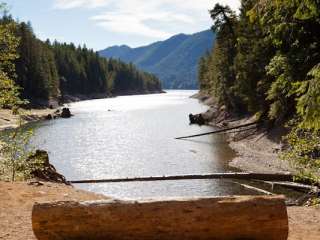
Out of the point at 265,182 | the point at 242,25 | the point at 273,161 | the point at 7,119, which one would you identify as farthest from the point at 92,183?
the point at 7,119

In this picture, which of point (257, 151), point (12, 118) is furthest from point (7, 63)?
point (12, 118)

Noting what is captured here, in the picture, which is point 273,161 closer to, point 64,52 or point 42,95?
point 42,95

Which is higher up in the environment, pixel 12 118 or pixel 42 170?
pixel 42 170

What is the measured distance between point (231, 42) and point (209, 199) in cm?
5241

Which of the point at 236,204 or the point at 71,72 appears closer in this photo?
the point at 236,204

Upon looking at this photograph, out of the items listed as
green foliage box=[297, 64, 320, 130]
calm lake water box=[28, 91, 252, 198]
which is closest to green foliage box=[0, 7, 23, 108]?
calm lake water box=[28, 91, 252, 198]

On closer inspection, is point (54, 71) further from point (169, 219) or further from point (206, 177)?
point (169, 219)

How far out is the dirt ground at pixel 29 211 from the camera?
1297cm

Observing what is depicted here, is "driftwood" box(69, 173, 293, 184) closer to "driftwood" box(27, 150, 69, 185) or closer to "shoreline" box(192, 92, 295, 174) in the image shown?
"shoreline" box(192, 92, 295, 174)

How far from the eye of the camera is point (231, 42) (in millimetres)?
60938

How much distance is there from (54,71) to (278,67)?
110 meters

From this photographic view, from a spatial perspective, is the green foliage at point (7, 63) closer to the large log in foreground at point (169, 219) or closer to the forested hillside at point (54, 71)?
the large log in foreground at point (169, 219)

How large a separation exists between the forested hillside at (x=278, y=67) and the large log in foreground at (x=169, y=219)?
7.25 feet

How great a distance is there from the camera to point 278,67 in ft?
68.1
